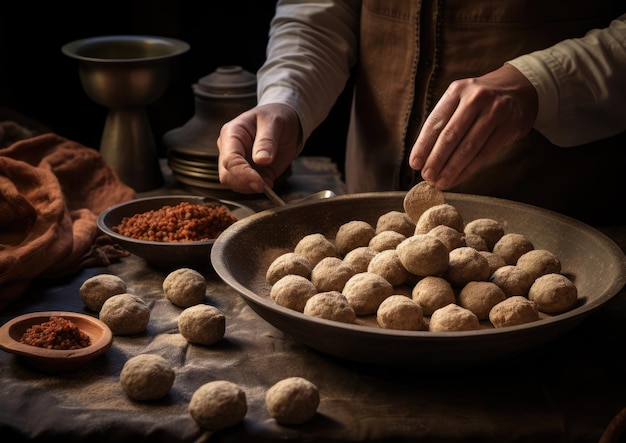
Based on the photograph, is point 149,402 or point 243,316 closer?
point 149,402

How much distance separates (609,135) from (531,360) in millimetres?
692

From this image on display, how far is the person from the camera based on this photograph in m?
1.52

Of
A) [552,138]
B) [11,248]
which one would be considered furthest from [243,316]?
[552,138]

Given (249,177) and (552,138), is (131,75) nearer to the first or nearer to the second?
(249,177)

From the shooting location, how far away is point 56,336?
51.1 inches

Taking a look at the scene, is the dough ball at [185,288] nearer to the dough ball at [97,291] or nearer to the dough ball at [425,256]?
the dough ball at [97,291]

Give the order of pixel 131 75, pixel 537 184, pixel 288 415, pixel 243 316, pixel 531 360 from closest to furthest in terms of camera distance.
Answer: pixel 288 415 → pixel 531 360 → pixel 243 316 → pixel 537 184 → pixel 131 75

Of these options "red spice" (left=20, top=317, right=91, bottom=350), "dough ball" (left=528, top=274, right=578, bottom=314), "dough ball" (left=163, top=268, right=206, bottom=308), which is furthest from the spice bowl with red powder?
"dough ball" (left=528, top=274, right=578, bottom=314)

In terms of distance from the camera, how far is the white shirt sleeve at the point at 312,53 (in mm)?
1969

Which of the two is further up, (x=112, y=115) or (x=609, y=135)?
(x=609, y=135)

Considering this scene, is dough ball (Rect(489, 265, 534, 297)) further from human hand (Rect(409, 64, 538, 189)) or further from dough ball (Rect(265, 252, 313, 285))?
dough ball (Rect(265, 252, 313, 285))

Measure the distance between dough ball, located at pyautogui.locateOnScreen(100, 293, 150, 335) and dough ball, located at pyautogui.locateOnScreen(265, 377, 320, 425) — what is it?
357mm

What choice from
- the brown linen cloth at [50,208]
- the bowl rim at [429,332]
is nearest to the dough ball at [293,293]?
the bowl rim at [429,332]

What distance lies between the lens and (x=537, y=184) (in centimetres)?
192
